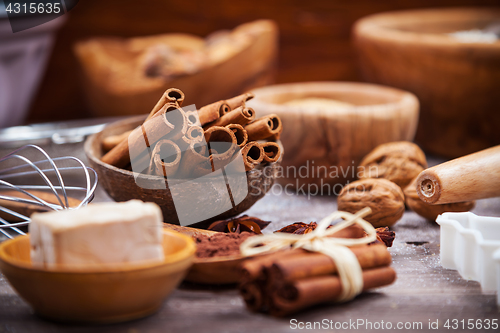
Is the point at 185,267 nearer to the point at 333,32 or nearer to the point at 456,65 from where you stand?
the point at 456,65

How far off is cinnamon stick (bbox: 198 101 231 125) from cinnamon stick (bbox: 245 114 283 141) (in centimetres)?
4

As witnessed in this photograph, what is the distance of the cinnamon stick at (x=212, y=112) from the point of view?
2.23ft

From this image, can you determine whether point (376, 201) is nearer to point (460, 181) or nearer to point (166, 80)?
point (460, 181)

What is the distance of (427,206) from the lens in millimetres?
763

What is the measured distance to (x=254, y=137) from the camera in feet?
2.28

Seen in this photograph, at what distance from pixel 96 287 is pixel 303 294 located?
18cm

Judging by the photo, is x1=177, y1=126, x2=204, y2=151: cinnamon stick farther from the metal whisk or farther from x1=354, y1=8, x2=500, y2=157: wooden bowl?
x1=354, y1=8, x2=500, y2=157: wooden bowl

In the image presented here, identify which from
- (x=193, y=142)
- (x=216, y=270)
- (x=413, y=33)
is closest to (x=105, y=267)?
(x=216, y=270)

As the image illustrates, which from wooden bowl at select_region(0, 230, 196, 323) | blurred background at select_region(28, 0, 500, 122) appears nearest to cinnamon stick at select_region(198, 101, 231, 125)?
wooden bowl at select_region(0, 230, 196, 323)

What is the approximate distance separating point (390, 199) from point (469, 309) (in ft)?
0.79

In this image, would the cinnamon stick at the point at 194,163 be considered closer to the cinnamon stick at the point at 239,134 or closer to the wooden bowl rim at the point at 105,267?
the cinnamon stick at the point at 239,134

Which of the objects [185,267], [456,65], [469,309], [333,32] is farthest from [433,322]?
[333,32]

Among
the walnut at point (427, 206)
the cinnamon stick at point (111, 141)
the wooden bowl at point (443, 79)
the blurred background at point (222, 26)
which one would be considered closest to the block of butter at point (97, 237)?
the cinnamon stick at point (111, 141)

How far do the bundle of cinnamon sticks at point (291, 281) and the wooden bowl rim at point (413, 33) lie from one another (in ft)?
2.30
